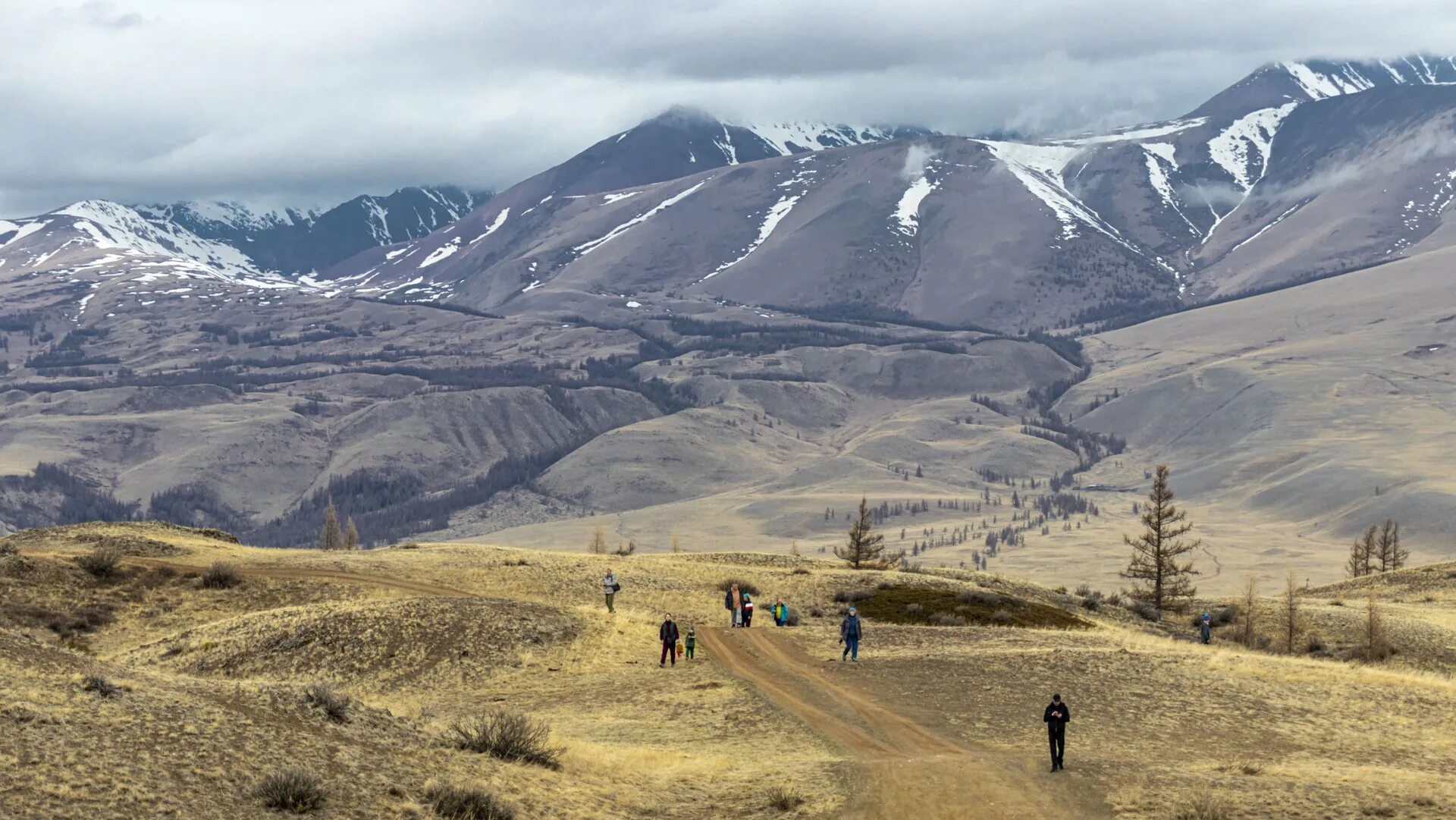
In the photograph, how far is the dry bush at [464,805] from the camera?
26.7 meters

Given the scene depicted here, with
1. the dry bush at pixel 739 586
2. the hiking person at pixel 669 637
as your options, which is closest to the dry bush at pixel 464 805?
the hiking person at pixel 669 637

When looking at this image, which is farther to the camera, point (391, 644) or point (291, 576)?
point (291, 576)

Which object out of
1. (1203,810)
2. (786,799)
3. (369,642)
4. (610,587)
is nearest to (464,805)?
(786,799)

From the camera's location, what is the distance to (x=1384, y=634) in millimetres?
64250

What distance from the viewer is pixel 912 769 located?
3309 centimetres

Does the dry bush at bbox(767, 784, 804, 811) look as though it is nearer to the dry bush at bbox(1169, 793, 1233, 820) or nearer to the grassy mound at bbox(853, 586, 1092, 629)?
the dry bush at bbox(1169, 793, 1233, 820)

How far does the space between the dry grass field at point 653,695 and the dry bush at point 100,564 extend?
13.3 inches

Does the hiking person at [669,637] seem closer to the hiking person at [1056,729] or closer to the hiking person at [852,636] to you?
the hiking person at [852,636]

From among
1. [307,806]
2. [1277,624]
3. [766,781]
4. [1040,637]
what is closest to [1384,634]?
[1277,624]

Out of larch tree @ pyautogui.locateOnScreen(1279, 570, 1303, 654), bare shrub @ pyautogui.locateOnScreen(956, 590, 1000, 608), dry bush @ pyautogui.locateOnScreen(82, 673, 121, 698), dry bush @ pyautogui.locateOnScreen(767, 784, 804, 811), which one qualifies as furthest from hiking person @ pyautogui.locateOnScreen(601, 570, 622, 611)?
larch tree @ pyautogui.locateOnScreen(1279, 570, 1303, 654)

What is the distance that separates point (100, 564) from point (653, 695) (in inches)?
1156

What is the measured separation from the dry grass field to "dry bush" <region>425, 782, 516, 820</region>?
17 centimetres

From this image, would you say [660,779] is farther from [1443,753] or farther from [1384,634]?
[1384,634]

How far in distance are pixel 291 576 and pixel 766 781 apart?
36727 millimetres
